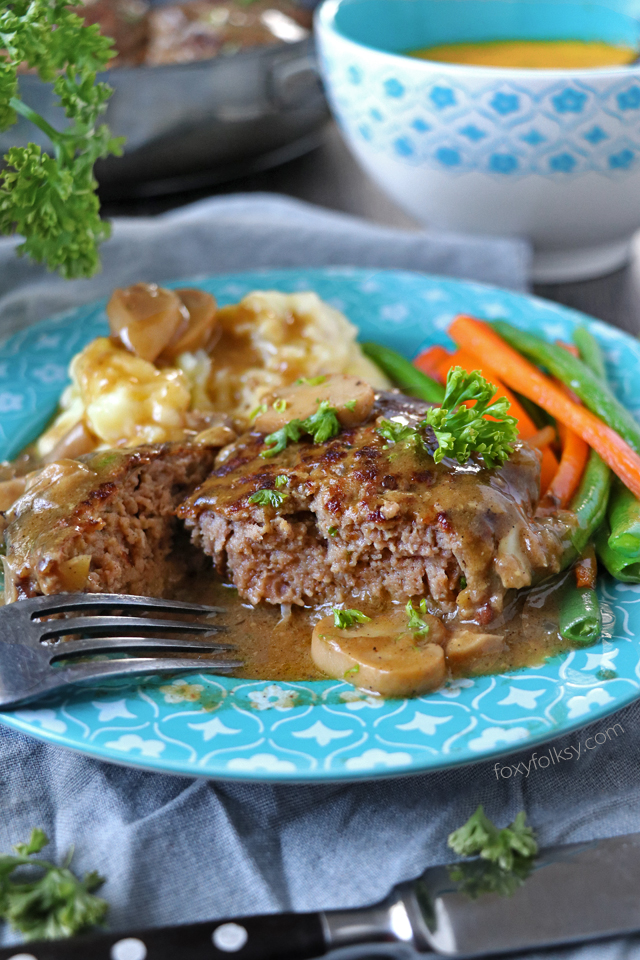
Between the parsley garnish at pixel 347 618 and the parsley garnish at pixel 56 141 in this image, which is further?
the parsley garnish at pixel 56 141

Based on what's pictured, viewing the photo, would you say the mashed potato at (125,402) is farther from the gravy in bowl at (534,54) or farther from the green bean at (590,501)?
the gravy in bowl at (534,54)

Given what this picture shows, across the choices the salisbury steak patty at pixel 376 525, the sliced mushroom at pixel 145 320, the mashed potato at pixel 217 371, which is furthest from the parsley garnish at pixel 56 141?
the salisbury steak patty at pixel 376 525

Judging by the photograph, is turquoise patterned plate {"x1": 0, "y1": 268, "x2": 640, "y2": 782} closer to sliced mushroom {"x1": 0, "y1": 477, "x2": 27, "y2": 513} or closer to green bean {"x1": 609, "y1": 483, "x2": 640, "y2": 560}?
green bean {"x1": 609, "y1": 483, "x2": 640, "y2": 560}

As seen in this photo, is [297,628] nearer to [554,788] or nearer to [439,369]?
[554,788]

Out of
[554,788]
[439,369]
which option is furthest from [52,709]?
[439,369]

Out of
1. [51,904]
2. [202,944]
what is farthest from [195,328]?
[202,944]

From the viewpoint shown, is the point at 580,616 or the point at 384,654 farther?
the point at 580,616

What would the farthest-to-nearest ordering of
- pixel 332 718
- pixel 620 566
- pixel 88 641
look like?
pixel 620 566, pixel 88 641, pixel 332 718

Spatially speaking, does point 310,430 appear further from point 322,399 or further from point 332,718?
point 332,718
